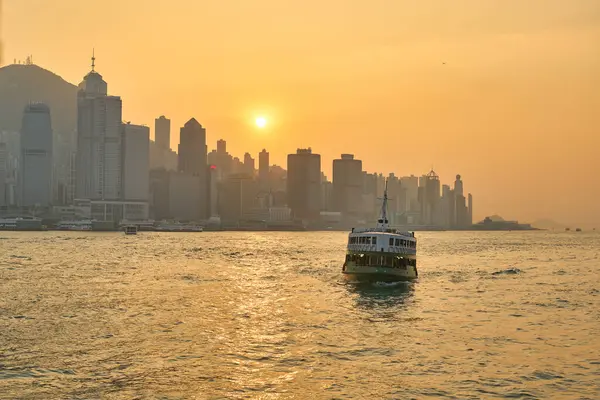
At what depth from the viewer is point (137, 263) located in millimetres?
132125

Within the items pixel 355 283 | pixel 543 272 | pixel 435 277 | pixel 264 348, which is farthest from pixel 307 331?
pixel 543 272

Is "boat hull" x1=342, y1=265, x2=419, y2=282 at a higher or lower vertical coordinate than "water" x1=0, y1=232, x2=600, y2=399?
higher

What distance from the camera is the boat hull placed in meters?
88.6

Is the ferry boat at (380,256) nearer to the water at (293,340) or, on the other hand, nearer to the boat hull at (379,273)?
the boat hull at (379,273)

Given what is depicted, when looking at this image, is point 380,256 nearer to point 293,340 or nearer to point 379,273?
point 379,273

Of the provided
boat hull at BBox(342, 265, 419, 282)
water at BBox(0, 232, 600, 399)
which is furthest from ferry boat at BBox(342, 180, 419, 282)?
water at BBox(0, 232, 600, 399)

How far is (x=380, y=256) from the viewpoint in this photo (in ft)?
290

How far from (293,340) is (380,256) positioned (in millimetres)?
42721

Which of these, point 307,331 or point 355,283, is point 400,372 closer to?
point 307,331

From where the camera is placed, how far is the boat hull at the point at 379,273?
8862 cm

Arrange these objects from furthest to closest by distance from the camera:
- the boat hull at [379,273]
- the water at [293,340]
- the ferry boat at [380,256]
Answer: the boat hull at [379,273] < the ferry boat at [380,256] < the water at [293,340]

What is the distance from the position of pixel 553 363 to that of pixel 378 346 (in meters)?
12.2

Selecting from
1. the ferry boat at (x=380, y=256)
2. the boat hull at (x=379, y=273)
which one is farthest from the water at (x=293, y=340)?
the ferry boat at (x=380, y=256)

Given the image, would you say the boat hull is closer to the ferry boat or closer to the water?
the ferry boat
